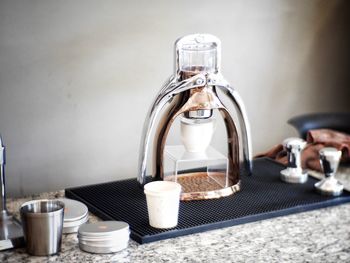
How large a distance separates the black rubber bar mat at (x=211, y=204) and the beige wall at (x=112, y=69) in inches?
9.5

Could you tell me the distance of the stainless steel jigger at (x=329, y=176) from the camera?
1700mm

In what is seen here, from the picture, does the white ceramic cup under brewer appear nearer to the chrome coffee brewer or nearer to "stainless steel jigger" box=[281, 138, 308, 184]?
the chrome coffee brewer

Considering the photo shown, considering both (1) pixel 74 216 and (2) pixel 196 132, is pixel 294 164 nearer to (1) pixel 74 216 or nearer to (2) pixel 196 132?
(2) pixel 196 132

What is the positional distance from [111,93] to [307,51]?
0.75 meters

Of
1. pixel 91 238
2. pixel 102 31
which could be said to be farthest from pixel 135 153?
pixel 91 238

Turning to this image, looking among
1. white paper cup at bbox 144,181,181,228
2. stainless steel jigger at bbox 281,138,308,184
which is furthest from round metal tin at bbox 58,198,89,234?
stainless steel jigger at bbox 281,138,308,184

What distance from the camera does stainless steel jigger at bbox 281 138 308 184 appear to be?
1.78 meters

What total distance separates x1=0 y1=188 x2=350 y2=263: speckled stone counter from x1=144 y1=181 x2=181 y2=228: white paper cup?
43 mm

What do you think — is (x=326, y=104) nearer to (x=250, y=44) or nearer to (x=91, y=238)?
(x=250, y=44)

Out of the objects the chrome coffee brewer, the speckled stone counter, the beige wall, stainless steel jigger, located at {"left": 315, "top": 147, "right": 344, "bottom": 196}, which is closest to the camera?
the speckled stone counter

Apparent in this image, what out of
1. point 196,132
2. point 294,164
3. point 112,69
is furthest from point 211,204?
point 112,69

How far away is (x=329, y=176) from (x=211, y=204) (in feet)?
1.08

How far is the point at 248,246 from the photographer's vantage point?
4.70 ft

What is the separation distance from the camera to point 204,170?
179cm
